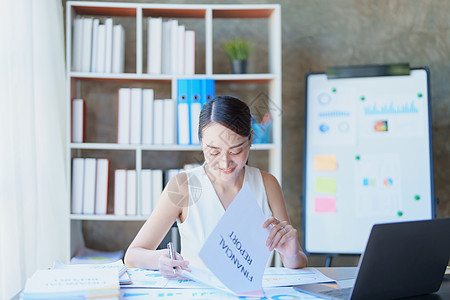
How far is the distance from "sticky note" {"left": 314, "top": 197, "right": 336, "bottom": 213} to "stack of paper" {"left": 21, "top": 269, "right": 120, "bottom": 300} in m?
1.74

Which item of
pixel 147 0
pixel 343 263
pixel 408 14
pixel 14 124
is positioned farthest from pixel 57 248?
pixel 408 14

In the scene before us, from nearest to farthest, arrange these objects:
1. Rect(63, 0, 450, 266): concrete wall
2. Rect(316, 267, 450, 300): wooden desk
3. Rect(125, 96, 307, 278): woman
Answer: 1. Rect(316, 267, 450, 300): wooden desk
2. Rect(125, 96, 307, 278): woman
3. Rect(63, 0, 450, 266): concrete wall

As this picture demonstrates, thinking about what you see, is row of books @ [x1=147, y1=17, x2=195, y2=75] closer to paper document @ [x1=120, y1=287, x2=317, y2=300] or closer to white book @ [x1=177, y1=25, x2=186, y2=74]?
white book @ [x1=177, y1=25, x2=186, y2=74]

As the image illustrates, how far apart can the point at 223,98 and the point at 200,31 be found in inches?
59.6

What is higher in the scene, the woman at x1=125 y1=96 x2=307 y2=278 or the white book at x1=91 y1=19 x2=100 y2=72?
the white book at x1=91 y1=19 x2=100 y2=72

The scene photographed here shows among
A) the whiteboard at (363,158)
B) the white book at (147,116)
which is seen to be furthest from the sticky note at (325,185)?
the white book at (147,116)

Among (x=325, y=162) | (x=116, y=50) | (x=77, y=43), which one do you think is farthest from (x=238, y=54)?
(x=77, y=43)

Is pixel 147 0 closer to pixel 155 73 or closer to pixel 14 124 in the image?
pixel 155 73

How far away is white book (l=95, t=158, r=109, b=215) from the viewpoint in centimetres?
273

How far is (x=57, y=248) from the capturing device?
255 cm

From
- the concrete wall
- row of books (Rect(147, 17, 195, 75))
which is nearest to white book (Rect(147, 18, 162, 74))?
row of books (Rect(147, 17, 195, 75))

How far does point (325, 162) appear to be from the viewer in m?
2.81

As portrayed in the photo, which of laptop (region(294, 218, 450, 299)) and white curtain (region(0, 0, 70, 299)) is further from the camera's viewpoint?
white curtain (region(0, 0, 70, 299))

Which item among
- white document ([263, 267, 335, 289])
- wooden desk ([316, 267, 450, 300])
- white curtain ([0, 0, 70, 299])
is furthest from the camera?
white curtain ([0, 0, 70, 299])
